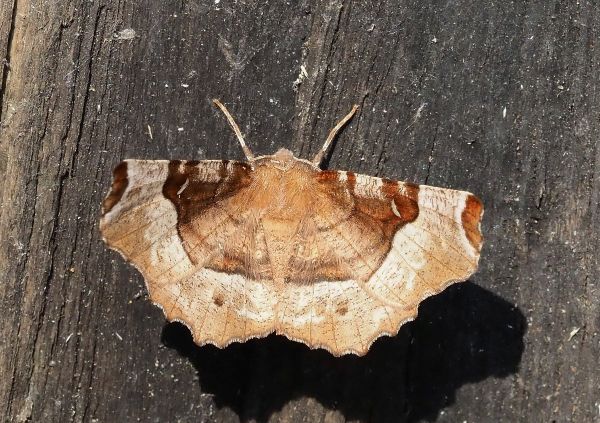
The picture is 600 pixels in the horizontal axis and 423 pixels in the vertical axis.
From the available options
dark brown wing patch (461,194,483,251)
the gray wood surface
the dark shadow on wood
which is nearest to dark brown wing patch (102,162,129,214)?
the gray wood surface

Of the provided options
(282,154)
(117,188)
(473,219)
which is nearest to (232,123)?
(282,154)

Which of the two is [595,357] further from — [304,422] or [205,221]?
[205,221]

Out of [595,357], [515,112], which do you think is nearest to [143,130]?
[515,112]

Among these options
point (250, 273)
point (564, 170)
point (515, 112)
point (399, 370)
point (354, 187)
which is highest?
point (515, 112)

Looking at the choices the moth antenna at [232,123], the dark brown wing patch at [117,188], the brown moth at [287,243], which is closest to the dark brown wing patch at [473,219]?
the brown moth at [287,243]

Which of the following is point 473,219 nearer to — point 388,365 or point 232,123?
point 388,365

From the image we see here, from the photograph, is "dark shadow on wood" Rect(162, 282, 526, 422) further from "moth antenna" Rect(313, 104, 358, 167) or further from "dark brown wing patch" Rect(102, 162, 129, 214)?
"moth antenna" Rect(313, 104, 358, 167)

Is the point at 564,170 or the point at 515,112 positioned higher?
the point at 515,112
